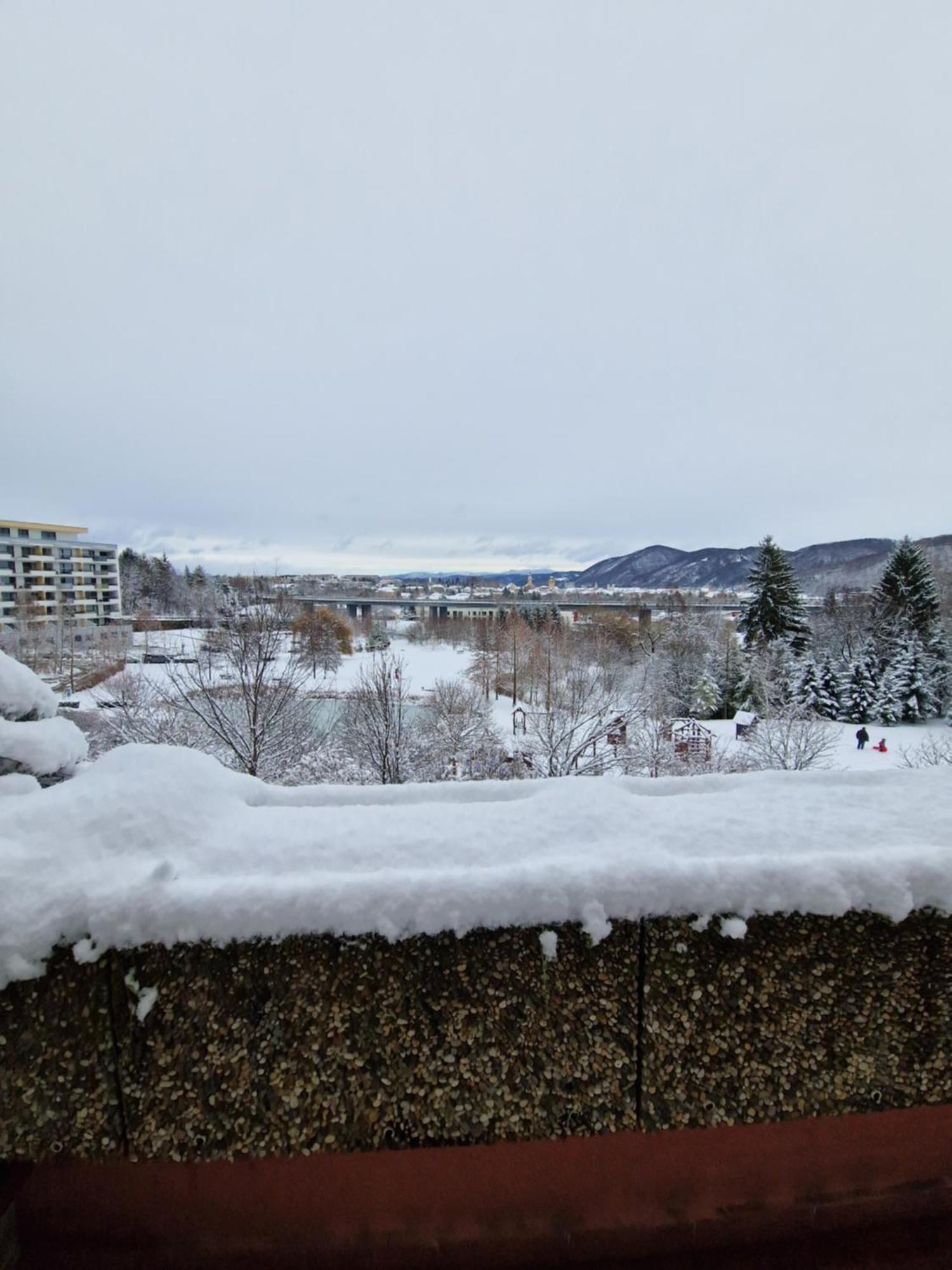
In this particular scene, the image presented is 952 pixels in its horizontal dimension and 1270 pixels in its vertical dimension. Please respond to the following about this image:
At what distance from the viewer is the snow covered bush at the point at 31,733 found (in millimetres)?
1787

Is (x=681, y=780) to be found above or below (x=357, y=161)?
below

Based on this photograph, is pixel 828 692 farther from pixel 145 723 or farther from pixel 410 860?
pixel 410 860

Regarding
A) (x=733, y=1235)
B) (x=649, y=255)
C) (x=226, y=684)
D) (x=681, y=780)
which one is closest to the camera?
(x=733, y=1235)

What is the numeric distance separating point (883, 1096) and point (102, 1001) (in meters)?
2.07

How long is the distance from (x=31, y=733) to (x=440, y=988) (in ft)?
5.35

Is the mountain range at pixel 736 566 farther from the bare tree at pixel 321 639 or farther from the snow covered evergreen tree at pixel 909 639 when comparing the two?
the bare tree at pixel 321 639

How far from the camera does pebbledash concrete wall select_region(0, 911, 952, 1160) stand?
130 centimetres

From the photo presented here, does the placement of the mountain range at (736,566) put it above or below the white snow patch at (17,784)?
above

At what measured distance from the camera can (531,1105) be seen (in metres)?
1.37

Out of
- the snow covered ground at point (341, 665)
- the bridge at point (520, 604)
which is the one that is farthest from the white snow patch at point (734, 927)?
the bridge at point (520, 604)

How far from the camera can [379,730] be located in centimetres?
1131

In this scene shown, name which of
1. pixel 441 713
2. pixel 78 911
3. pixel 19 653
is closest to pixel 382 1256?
pixel 78 911

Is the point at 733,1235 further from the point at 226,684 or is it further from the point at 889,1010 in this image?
the point at 226,684

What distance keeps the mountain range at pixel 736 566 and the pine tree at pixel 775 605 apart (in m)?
1.53
